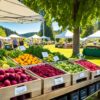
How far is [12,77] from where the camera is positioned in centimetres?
527

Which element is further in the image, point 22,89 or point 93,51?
point 93,51

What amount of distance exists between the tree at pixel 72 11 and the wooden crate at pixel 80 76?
1045cm

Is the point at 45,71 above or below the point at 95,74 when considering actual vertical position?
above

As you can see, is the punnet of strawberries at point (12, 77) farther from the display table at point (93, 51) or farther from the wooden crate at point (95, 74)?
the display table at point (93, 51)

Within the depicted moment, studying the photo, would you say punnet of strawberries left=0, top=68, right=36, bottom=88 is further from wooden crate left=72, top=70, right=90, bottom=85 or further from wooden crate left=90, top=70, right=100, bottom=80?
wooden crate left=90, top=70, right=100, bottom=80

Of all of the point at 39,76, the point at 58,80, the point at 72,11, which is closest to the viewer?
the point at 39,76

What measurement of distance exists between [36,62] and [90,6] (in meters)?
10.8

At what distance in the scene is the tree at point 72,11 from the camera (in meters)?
17.2

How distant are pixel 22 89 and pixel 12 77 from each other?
385 mm

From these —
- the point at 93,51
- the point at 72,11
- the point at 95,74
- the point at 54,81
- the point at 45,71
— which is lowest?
the point at 93,51

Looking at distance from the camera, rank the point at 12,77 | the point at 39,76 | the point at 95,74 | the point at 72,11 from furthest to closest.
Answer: the point at 72,11
the point at 95,74
the point at 39,76
the point at 12,77

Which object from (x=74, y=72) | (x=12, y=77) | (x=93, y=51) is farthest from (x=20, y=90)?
(x=93, y=51)

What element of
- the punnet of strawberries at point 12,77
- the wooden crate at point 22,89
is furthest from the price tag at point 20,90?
the punnet of strawberries at point 12,77

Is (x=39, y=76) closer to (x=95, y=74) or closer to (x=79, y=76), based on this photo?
(x=79, y=76)
